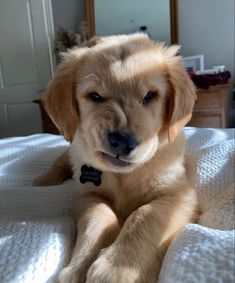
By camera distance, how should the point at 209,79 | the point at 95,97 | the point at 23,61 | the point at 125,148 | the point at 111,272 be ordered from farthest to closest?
the point at 23,61 < the point at 209,79 < the point at 95,97 < the point at 125,148 < the point at 111,272

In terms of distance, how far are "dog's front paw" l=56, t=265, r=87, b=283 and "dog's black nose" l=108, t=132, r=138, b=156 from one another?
0.76ft

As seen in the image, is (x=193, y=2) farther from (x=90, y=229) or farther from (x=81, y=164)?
(x=90, y=229)

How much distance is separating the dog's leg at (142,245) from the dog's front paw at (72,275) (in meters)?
0.03

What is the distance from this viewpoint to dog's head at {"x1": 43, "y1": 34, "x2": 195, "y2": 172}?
0.69 m

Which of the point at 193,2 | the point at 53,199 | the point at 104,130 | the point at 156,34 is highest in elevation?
Answer: the point at 193,2

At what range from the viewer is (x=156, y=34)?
2805 millimetres

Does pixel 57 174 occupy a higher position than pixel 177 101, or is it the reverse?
pixel 177 101

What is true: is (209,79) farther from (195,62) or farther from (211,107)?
(195,62)

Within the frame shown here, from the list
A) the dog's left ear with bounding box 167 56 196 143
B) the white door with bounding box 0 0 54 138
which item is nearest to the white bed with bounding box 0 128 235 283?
the dog's left ear with bounding box 167 56 196 143

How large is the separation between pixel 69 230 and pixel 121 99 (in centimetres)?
31

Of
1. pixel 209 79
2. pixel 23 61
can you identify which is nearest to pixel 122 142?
pixel 209 79

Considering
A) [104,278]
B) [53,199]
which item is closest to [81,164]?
[53,199]

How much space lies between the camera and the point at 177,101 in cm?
85

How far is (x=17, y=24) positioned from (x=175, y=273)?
A: 11.3ft
